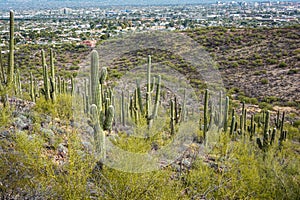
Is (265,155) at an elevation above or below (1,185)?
below

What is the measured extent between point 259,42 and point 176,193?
31155mm

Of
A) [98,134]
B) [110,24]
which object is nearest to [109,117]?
[98,134]

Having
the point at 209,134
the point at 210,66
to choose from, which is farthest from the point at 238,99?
the point at 209,134

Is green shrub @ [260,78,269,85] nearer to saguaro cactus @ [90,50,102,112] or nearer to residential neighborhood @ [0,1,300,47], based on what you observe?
residential neighborhood @ [0,1,300,47]

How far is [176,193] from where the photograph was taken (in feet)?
15.8

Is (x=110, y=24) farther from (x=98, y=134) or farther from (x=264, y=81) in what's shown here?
(x=98, y=134)

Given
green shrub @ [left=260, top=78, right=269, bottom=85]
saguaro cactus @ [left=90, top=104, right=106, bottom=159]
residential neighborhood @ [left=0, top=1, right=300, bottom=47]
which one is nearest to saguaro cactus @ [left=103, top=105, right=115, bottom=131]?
saguaro cactus @ [left=90, top=104, right=106, bottom=159]

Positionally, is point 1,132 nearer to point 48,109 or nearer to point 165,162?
point 165,162

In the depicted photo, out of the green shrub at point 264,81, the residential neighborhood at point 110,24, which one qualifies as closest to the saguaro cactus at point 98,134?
the residential neighborhood at point 110,24

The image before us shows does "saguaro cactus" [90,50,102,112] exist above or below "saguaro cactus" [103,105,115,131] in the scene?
above

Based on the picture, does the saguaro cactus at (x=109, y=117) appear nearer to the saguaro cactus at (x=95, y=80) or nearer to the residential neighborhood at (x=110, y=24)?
the saguaro cactus at (x=95, y=80)

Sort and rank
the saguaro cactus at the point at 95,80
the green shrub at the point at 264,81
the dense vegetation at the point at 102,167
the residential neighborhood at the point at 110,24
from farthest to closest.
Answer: the residential neighborhood at the point at 110,24 → the green shrub at the point at 264,81 → the saguaro cactus at the point at 95,80 → the dense vegetation at the point at 102,167

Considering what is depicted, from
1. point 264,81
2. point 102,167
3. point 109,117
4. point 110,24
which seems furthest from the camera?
point 110,24

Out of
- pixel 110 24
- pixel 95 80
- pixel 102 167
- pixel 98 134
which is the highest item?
pixel 110 24
